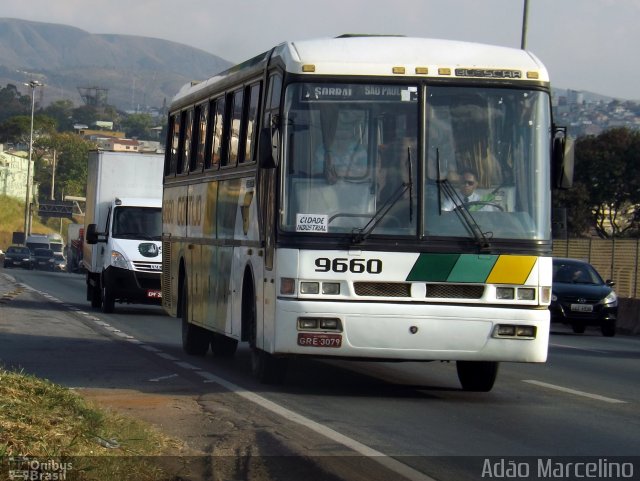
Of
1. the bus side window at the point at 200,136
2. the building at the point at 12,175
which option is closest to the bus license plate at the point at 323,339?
the bus side window at the point at 200,136

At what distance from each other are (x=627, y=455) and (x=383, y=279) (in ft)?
10.4

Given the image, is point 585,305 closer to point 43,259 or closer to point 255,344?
point 255,344

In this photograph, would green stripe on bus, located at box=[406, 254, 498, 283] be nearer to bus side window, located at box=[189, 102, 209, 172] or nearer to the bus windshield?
the bus windshield

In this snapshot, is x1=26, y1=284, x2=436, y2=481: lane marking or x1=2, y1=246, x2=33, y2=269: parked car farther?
x1=2, y1=246, x2=33, y2=269: parked car

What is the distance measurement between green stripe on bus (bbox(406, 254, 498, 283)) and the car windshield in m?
18.4

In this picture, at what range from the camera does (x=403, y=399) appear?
12.9 metres

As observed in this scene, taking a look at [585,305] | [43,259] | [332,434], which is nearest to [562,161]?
[332,434]

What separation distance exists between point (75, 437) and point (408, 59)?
544cm

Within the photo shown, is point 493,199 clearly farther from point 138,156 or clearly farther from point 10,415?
point 138,156

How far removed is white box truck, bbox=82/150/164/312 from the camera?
2742cm

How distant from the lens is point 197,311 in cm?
1684

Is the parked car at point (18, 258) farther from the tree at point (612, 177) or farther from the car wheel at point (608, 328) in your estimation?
the car wheel at point (608, 328)

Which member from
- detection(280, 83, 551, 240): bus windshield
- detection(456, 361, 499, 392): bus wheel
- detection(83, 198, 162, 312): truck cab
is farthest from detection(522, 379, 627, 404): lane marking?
detection(83, 198, 162, 312): truck cab

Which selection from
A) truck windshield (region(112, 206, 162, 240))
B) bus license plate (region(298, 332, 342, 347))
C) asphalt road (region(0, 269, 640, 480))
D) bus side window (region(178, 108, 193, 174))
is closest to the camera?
asphalt road (region(0, 269, 640, 480))
